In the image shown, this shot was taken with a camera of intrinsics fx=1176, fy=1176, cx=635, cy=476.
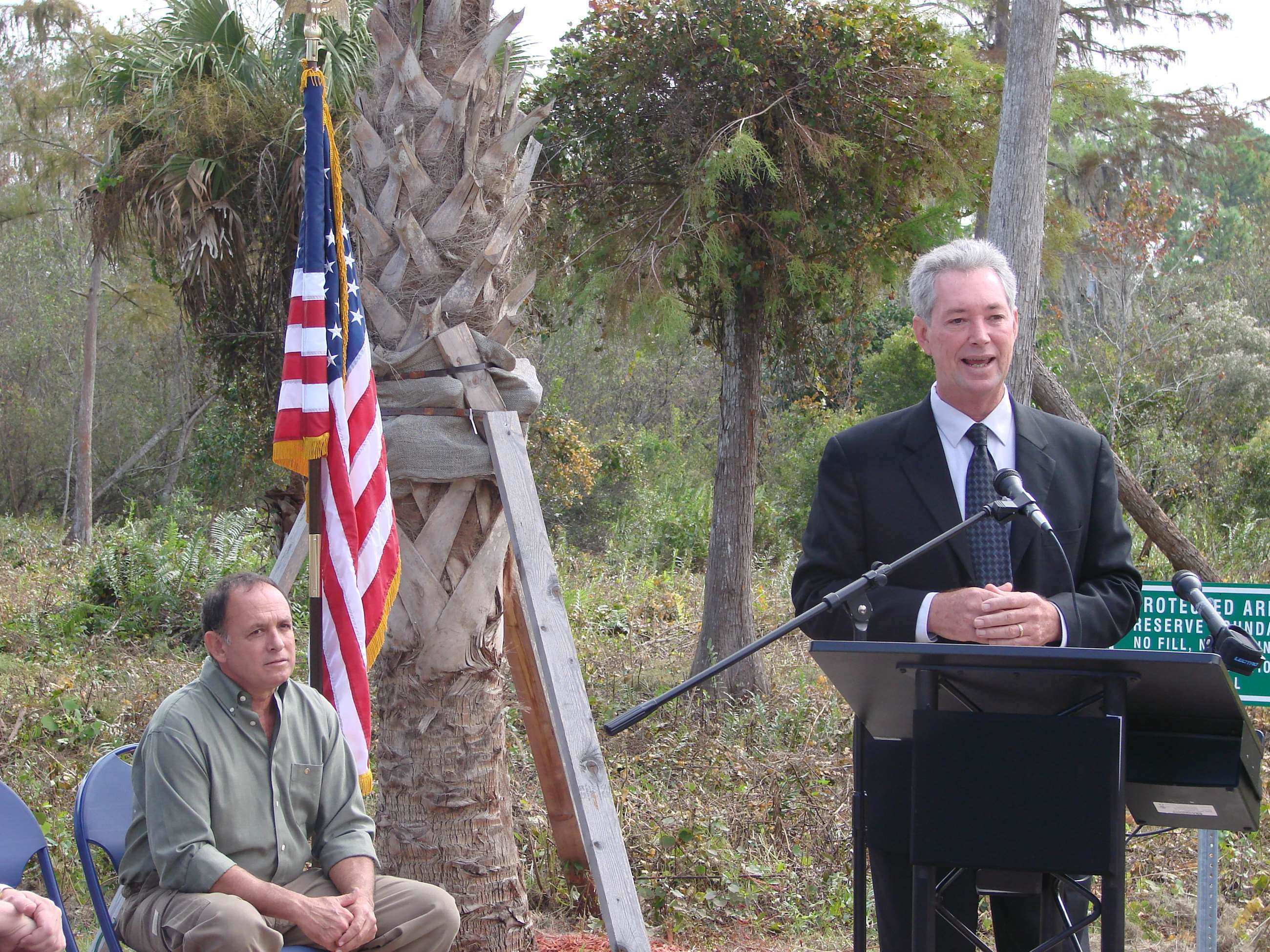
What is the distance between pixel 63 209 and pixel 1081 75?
1844 cm

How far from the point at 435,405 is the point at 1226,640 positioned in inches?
101

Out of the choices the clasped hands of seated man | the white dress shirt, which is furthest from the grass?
the clasped hands of seated man

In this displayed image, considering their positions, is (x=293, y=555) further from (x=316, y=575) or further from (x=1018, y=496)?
(x=1018, y=496)

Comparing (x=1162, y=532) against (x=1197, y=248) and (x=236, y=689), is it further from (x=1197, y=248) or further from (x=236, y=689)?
(x=1197, y=248)

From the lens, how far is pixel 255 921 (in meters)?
3.04

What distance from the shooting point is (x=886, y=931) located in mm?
2703

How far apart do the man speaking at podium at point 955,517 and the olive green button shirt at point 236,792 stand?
1.52 meters

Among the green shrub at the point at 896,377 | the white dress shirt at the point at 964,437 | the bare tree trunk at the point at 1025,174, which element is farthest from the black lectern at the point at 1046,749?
the green shrub at the point at 896,377

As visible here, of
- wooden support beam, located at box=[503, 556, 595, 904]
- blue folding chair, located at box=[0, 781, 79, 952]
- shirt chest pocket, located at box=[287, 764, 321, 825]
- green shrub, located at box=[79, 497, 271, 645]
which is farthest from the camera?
green shrub, located at box=[79, 497, 271, 645]

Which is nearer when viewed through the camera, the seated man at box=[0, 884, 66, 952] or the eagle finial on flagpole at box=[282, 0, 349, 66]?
the seated man at box=[0, 884, 66, 952]

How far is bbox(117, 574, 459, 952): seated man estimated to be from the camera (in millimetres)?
3096

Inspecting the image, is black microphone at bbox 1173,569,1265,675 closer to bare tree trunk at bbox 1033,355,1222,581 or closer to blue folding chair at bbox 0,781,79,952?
blue folding chair at bbox 0,781,79,952

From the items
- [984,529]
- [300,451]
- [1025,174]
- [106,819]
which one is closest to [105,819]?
[106,819]

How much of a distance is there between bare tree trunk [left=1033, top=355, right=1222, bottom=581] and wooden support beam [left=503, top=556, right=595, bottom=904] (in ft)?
12.4
